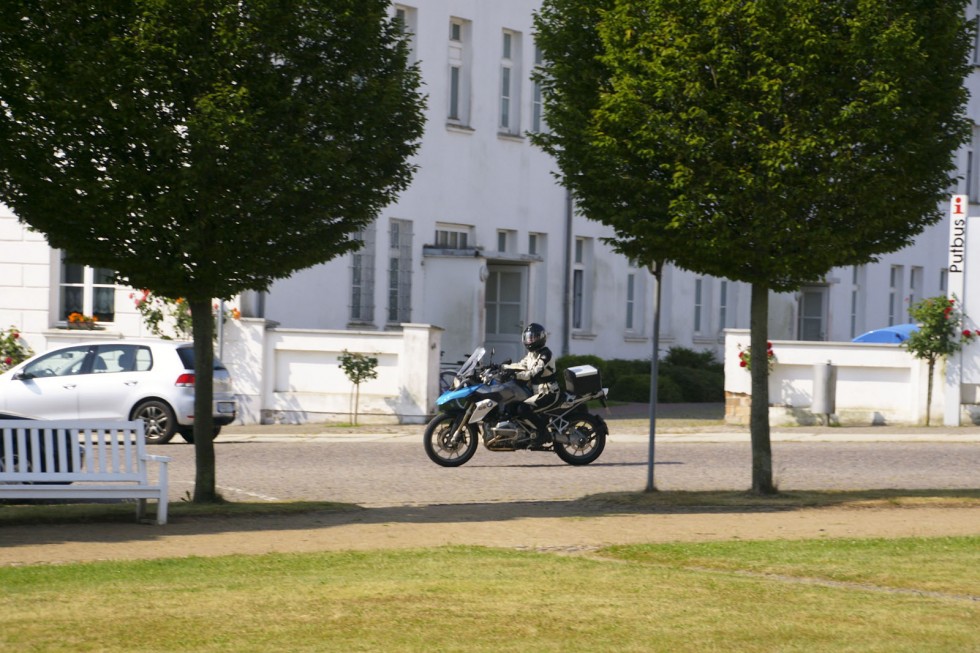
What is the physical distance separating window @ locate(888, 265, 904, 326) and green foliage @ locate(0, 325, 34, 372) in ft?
88.4

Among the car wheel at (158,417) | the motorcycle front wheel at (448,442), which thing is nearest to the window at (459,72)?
the car wheel at (158,417)

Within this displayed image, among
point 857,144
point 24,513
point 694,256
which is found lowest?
point 24,513

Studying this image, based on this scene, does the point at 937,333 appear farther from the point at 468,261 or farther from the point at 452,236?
the point at 452,236

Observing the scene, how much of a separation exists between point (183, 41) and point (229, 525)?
3.72m

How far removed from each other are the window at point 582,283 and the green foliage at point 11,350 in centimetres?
1292

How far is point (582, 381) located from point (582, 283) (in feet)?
59.0

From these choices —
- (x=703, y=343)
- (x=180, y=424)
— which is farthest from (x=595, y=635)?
(x=703, y=343)

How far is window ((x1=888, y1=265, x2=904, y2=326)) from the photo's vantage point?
1881 inches

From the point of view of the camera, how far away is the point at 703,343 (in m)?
41.0

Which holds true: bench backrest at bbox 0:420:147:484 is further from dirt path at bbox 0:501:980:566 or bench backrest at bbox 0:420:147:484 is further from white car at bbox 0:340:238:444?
white car at bbox 0:340:238:444

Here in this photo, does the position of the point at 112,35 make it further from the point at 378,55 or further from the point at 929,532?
the point at 929,532

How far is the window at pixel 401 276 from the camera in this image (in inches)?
1254

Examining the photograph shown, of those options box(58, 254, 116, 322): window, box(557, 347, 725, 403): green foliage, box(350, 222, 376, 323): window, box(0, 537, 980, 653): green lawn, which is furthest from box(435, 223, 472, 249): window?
box(0, 537, 980, 653): green lawn

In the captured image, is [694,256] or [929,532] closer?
[929,532]
